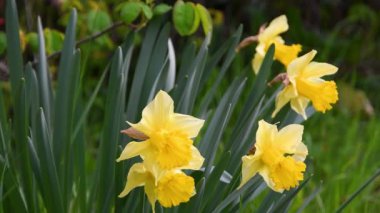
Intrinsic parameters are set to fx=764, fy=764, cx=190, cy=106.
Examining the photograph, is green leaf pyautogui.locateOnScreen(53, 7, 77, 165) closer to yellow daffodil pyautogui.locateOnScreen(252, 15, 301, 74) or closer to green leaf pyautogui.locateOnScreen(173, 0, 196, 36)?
green leaf pyautogui.locateOnScreen(173, 0, 196, 36)

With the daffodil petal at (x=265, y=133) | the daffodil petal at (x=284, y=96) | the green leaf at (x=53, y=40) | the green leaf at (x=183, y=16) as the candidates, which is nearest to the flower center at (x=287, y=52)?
the daffodil petal at (x=284, y=96)

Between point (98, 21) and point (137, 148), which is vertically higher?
point (137, 148)

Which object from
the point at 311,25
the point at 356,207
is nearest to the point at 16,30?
the point at 356,207

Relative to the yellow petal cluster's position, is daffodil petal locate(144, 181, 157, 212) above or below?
below

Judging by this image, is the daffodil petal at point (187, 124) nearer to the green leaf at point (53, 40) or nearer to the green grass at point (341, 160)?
the green grass at point (341, 160)

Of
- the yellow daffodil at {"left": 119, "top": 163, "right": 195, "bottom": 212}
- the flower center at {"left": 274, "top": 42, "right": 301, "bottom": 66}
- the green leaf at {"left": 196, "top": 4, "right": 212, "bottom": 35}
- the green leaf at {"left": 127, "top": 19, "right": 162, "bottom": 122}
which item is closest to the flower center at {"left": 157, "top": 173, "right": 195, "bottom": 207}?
the yellow daffodil at {"left": 119, "top": 163, "right": 195, "bottom": 212}

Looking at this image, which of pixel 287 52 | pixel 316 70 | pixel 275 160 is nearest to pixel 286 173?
pixel 275 160

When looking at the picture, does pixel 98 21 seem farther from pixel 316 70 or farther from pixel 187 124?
pixel 187 124
